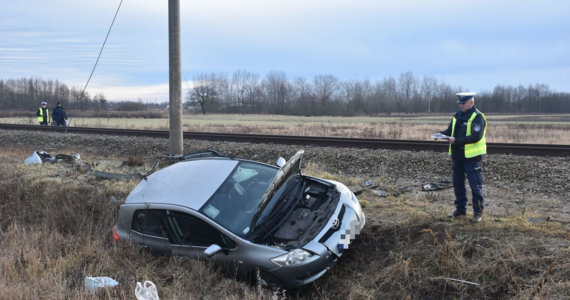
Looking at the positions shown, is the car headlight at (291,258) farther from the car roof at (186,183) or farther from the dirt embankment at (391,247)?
the car roof at (186,183)

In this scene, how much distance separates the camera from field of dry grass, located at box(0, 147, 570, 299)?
405 cm

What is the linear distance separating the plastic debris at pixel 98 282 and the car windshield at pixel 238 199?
1228 millimetres

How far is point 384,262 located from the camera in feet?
16.3

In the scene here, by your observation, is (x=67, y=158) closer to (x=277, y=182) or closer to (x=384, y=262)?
(x=277, y=182)

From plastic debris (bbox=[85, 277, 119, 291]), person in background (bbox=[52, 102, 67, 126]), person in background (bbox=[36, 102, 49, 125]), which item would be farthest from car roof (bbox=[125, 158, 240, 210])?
person in background (bbox=[36, 102, 49, 125])

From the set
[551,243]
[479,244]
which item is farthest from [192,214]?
[551,243]

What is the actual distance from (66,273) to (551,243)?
5668 mm

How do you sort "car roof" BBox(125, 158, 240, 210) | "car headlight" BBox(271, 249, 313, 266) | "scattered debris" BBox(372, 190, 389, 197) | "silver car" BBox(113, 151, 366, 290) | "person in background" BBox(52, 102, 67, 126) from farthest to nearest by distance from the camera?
"person in background" BBox(52, 102, 67, 126) → "scattered debris" BBox(372, 190, 389, 197) → "car roof" BBox(125, 158, 240, 210) → "silver car" BBox(113, 151, 366, 290) → "car headlight" BBox(271, 249, 313, 266)

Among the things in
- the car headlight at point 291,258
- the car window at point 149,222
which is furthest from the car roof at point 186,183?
the car headlight at point 291,258

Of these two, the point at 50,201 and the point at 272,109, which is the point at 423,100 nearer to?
the point at 272,109

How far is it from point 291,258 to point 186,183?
1.83 meters

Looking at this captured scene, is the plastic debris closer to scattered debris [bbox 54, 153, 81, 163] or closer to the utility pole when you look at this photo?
the utility pole

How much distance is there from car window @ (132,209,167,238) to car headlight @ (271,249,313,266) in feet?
5.23

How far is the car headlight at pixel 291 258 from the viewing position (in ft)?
14.3
